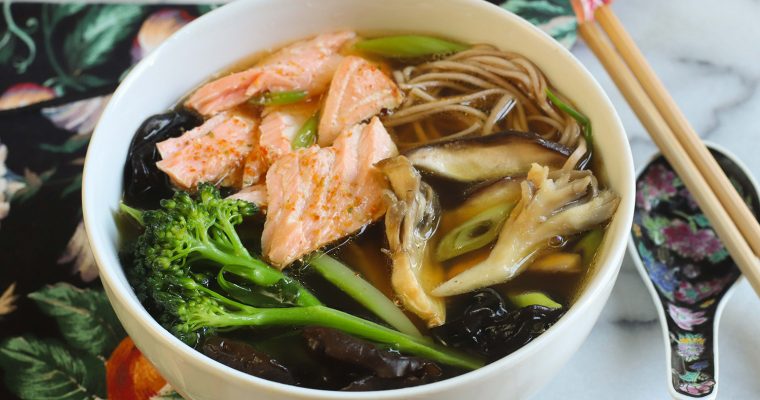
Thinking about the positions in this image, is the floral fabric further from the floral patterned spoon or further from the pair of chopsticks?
the floral patterned spoon

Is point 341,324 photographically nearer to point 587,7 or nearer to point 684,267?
point 684,267

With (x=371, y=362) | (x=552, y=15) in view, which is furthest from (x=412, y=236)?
(x=552, y=15)

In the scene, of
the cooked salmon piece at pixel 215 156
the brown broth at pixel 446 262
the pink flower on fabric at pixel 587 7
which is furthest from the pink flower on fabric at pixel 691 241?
the cooked salmon piece at pixel 215 156

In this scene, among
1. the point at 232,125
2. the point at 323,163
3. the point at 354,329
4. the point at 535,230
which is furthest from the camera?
the point at 232,125

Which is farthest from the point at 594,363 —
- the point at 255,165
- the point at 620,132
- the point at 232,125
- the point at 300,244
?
the point at 232,125

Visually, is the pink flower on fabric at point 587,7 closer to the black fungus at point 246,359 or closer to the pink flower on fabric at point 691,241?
the pink flower on fabric at point 691,241

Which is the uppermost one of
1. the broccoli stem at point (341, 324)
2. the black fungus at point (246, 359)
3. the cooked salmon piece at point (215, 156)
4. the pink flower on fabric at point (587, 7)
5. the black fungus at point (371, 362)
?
the pink flower on fabric at point (587, 7)

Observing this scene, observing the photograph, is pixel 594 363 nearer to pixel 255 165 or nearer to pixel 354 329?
pixel 354 329
